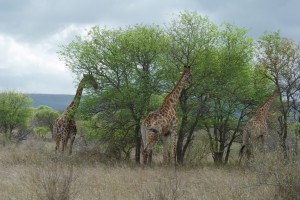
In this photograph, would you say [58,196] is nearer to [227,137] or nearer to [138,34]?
[138,34]

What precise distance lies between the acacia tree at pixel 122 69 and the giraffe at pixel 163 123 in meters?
1.47

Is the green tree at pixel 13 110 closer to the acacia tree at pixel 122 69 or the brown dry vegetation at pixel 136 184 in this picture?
the acacia tree at pixel 122 69

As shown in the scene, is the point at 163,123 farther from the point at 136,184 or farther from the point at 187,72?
the point at 136,184

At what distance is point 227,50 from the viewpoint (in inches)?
634

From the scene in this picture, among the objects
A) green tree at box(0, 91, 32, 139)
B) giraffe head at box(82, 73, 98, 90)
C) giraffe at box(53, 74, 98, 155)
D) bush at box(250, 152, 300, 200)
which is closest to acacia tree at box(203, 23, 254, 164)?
giraffe head at box(82, 73, 98, 90)

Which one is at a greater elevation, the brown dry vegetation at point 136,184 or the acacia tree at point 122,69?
the acacia tree at point 122,69

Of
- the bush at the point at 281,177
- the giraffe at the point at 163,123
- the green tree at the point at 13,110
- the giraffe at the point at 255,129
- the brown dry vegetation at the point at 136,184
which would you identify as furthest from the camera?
the green tree at the point at 13,110

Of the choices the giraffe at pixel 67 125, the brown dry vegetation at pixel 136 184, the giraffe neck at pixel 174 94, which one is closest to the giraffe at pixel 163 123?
the giraffe neck at pixel 174 94

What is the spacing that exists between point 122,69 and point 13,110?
935 inches

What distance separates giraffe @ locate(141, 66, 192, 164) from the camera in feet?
43.9

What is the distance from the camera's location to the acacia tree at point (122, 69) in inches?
610

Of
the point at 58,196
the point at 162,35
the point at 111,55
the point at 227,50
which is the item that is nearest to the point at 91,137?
the point at 111,55

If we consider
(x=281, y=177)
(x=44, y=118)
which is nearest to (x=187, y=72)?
(x=281, y=177)

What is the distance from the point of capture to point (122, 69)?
15750mm
